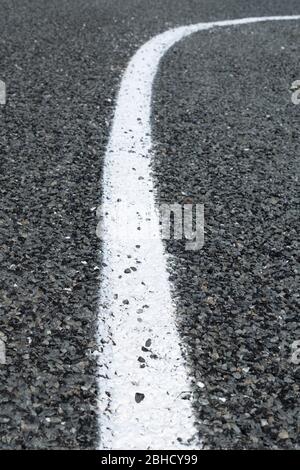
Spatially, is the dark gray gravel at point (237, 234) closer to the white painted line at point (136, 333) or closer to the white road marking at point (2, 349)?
the white painted line at point (136, 333)

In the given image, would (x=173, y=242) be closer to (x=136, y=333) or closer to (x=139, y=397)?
(x=136, y=333)

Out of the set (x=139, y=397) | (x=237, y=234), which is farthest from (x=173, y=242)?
(x=139, y=397)

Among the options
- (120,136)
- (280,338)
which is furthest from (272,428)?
(120,136)

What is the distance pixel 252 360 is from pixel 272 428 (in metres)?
0.29

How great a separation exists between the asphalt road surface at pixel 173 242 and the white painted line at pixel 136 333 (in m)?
0.04

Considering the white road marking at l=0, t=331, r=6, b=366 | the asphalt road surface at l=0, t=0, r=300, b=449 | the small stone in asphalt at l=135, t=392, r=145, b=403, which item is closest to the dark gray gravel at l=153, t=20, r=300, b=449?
the asphalt road surface at l=0, t=0, r=300, b=449

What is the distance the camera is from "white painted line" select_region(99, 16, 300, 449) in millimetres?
1808

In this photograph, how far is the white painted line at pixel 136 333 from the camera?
5.93 feet

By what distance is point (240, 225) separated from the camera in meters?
2.82

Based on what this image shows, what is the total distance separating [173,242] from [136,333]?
640 mm

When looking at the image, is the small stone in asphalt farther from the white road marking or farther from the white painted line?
the white road marking

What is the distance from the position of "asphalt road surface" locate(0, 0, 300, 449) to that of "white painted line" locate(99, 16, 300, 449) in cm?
4

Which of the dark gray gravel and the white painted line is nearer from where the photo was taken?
the white painted line

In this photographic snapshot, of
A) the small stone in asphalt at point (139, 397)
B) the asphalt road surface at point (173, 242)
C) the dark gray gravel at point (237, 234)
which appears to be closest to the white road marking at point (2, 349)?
the asphalt road surface at point (173, 242)
